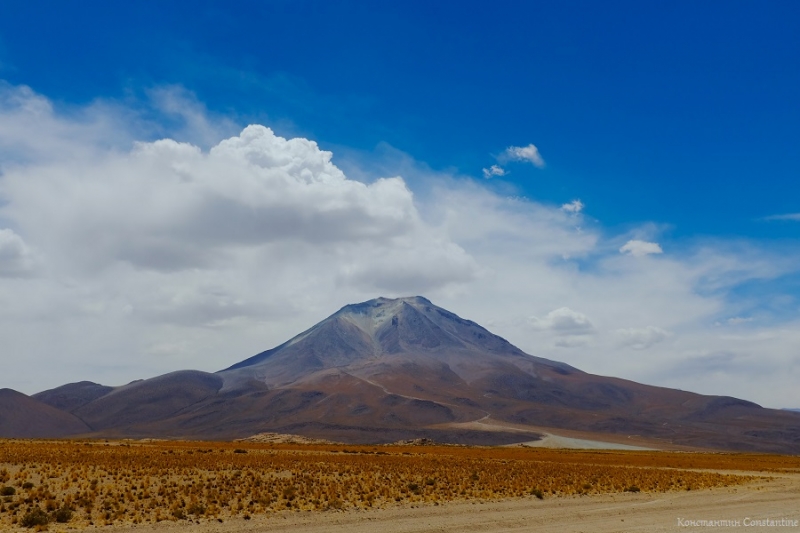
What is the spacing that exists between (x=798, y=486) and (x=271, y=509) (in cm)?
3929

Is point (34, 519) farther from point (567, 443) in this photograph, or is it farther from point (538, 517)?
point (567, 443)

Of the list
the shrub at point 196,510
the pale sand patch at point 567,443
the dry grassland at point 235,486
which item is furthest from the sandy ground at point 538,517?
the pale sand patch at point 567,443

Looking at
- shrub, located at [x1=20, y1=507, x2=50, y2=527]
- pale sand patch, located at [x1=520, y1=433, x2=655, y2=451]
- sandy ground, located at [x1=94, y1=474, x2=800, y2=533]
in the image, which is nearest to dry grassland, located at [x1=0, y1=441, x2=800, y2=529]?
shrub, located at [x1=20, y1=507, x2=50, y2=527]

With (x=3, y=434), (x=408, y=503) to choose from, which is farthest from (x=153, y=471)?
(x=3, y=434)

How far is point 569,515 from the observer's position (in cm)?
2681

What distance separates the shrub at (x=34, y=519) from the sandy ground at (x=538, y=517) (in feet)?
6.92

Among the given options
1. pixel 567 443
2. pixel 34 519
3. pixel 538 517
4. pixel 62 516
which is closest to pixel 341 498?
pixel 538 517

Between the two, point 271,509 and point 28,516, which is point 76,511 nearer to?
point 28,516

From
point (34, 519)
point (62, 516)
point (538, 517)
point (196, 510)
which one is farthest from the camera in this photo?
point (538, 517)

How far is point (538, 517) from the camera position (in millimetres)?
26109

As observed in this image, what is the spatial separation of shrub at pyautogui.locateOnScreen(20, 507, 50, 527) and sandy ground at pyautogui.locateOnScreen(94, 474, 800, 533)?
2110 mm

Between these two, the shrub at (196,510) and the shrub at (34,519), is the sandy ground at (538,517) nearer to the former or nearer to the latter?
the shrub at (196,510)

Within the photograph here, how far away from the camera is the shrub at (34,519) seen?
71.6 ft

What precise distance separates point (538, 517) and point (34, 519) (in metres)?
19.1
